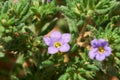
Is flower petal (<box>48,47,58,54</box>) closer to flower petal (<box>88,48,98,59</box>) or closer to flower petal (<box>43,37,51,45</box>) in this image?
flower petal (<box>43,37,51,45</box>)

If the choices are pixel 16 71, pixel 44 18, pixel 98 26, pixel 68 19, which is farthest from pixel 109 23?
pixel 16 71

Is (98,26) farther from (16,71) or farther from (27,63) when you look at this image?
(16,71)

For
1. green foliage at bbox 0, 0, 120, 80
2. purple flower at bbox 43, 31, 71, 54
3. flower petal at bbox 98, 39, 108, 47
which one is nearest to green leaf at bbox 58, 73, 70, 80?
green foliage at bbox 0, 0, 120, 80

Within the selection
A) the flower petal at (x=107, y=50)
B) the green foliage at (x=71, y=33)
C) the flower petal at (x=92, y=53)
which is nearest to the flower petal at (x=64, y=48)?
the green foliage at (x=71, y=33)

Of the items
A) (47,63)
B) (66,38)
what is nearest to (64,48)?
(66,38)

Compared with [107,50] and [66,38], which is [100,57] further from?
[66,38]

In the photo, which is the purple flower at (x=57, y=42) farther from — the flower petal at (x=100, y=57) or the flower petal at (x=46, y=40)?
the flower petal at (x=100, y=57)
